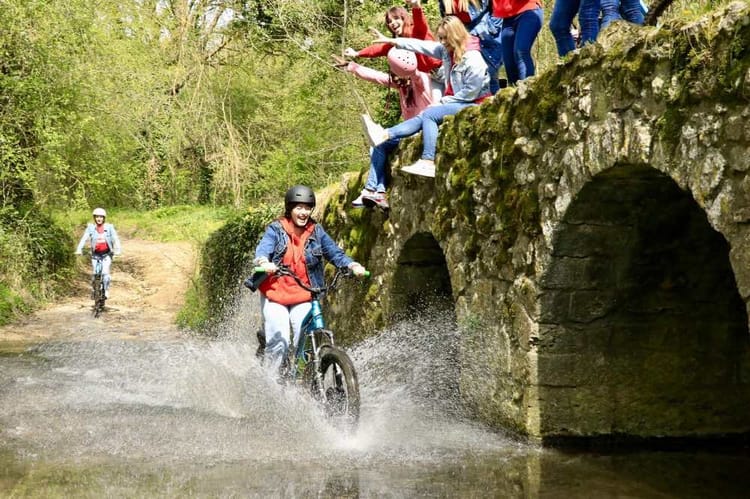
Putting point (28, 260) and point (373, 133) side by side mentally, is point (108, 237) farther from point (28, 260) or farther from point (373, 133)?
point (373, 133)

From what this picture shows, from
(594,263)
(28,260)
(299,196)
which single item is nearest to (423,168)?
(299,196)

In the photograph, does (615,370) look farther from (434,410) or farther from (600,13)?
(600,13)

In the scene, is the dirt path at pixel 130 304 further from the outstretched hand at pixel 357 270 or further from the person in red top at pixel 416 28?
the outstretched hand at pixel 357 270

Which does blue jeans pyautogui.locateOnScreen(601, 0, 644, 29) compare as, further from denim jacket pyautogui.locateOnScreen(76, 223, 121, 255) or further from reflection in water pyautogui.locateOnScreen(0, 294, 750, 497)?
denim jacket pyautogui.locateOnScreen(76, 223, 121, 255)

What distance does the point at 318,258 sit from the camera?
796 cm

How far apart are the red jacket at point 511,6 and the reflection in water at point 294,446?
2.95m

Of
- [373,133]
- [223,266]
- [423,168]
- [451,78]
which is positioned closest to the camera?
[423,168]

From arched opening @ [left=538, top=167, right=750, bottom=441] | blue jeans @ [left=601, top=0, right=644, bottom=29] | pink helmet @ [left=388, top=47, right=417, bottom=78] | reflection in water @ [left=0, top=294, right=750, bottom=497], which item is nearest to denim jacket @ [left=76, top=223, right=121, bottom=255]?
reflection in water @ [left=0, top=294, right=750, bottom=497]

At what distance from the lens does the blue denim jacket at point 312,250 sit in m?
7.83

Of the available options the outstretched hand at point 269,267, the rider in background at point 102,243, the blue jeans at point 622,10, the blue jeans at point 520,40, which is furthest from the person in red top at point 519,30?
the rider in background at point 102,243

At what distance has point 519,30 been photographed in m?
7.75

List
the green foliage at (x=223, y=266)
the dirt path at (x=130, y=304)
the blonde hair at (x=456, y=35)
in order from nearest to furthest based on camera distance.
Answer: the blonde hair at (x=456, y=35) < the green foliage at (x=223, y=266) < the dirt path at (x=130, y=304)

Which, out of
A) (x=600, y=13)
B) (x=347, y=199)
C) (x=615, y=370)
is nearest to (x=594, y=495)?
(x=615, y=370)

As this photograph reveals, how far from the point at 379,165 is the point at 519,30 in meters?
2.20
